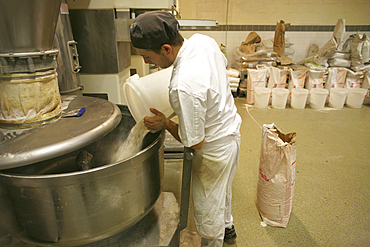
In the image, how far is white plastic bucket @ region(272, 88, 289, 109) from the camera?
13.2 feet

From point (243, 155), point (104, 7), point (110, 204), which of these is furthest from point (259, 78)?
point (110, 204)

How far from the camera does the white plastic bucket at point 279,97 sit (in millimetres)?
4031

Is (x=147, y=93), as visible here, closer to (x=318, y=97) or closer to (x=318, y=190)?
(x=318, y=190)

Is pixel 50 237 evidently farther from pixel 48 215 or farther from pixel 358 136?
pixel 358 136

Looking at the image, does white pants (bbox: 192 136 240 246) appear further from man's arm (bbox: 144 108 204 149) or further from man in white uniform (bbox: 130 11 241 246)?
man's arm (bbox: 144 108 204 149)

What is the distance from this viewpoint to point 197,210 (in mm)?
1232

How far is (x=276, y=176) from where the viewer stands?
155 centimetres

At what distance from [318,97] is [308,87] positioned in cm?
33

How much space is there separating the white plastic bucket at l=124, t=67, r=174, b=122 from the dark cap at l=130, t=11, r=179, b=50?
23cm

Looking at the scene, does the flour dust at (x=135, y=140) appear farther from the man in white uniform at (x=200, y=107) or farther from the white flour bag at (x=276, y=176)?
the white flour bag at (x=276, y=176)

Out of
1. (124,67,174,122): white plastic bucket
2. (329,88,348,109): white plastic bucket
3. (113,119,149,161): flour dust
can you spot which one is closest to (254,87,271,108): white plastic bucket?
(329,88,348,109): white plastic bucket

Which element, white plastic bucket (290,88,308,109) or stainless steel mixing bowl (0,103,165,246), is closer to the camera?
stainless steel mixing bowl (0,103,165,246)

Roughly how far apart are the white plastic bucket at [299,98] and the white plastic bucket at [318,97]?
0.17 meters

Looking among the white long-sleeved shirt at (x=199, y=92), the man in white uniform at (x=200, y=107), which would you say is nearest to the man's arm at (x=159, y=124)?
the man in white uniform at (x=200, y=107)
